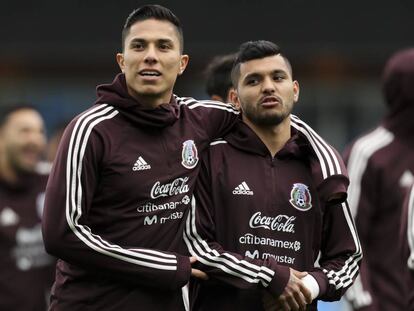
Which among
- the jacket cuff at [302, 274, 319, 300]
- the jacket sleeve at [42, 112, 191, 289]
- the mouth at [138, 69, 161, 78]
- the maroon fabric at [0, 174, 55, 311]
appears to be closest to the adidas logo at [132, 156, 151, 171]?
the jacket sleeve at [42, 112, 191, 289]

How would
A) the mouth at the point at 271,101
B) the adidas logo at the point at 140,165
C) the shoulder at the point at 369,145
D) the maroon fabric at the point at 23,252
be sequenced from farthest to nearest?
the maroon fabric at the point at 23,252
the shoulder at the point at 369,145
the mouth at the point at 271,101
the adidas logo at the point at 140,165

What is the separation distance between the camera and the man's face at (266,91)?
611cm

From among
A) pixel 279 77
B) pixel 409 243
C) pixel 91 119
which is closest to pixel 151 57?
pixel 91 119

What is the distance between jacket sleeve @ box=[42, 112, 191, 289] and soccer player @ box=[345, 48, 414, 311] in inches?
103

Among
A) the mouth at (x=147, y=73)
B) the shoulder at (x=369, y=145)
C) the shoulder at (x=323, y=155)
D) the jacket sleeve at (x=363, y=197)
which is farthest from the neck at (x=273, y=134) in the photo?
the shoulder at (x=369, y=145)

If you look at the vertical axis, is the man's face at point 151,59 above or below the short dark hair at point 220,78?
below

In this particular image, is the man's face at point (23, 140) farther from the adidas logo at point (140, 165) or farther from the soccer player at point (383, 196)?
the adidas logo at point (140, 165)

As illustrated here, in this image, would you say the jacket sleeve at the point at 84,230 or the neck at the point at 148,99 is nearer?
the jacket sleeve at the point at 84,230

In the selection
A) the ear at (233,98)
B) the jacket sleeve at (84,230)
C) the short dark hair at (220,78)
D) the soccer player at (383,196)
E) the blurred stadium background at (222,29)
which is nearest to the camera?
the jacket sleeve at (84,230)

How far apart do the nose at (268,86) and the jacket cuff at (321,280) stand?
0.85 m

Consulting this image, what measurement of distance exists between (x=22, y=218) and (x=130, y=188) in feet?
12.9

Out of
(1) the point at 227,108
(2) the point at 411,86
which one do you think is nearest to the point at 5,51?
(2) the point at 411,86

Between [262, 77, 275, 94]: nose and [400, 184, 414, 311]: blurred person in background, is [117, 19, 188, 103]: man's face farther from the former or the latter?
[400, 184, 414, 311]: blurred person in background

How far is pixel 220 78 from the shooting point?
24.5 feet
